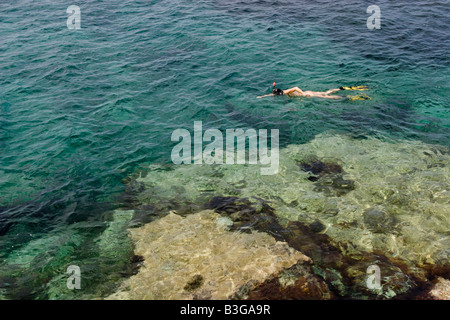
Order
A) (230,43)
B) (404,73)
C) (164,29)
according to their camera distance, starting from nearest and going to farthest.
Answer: (404,73), (230,43), (164,29)

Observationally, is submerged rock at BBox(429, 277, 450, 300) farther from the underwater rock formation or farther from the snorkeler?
the snorkeler

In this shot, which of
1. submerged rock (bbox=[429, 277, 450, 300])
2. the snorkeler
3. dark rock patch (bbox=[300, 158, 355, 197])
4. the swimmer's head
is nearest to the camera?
submerged rock (bbox=[429, 277, 450, 300])

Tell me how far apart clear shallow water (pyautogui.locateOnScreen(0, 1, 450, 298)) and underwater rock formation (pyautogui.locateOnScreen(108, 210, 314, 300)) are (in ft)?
3.58

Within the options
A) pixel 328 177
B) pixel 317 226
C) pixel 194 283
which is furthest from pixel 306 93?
pixel 194 283

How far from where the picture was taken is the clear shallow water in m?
11.5

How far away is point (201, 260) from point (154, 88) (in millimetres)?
12207

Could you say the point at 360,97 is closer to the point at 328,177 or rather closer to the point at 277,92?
the point at 277,92

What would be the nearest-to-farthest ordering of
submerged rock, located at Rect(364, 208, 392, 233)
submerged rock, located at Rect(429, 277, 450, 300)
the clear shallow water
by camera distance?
submerged rock, located at Rect(429, 277, 450, 300), submerged rock, located at Rect(364, 208, 392, 233), the clear shallow water

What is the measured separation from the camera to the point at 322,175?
12.2 metres

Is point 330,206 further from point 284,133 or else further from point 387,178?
point 284,133

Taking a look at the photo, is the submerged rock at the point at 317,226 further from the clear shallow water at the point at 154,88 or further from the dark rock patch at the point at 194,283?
the clear shallow water at the point at 154,88

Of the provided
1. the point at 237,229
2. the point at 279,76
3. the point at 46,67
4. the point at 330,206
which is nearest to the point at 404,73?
the point at 279,76

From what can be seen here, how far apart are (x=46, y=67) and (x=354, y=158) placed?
17.9 m

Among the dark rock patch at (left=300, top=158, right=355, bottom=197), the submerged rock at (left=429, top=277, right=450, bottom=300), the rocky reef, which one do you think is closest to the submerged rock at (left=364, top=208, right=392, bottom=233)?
the rocky reef
